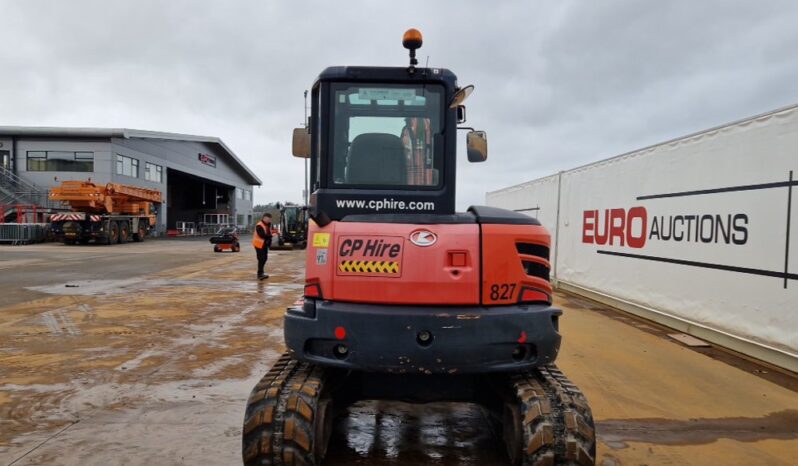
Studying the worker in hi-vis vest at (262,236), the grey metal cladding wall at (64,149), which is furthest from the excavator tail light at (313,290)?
the grey metal cladding wall at (64,149)

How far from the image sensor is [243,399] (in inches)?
193

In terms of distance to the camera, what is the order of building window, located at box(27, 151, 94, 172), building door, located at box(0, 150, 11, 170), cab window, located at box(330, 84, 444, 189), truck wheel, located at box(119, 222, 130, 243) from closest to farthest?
cab window, located at box(330, 84, 444, 189) < truck wheel, located at box(119, 222, 130, 243) < building door, located at box(0, 150, 11, 170) < building window, located at box(27, 151, 94, 172)

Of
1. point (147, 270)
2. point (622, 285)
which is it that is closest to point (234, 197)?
point (147, 270)

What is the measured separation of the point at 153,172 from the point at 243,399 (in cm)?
4407

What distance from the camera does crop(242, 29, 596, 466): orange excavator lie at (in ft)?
10.3

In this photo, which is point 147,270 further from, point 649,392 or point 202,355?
point 649,392

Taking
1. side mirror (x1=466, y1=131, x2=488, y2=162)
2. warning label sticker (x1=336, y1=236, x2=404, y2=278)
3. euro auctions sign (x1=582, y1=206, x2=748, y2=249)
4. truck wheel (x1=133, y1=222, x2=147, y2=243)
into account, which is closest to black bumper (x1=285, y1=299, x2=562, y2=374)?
warning label sticker (x1=336, y1=236, x2=404, y2=278)

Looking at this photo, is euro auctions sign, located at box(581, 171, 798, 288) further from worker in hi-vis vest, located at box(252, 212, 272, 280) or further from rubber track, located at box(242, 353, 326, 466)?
worker in hi-vis vest, located at box(252, 212, 272, 280)

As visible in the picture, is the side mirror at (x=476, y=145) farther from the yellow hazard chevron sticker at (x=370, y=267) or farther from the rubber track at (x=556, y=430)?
the rubber track at (x=556, y=430)

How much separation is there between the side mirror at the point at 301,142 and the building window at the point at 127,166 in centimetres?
3951

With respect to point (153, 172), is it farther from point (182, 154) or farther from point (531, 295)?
point (531, 295)

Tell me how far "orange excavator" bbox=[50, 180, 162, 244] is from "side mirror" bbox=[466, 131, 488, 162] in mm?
30515

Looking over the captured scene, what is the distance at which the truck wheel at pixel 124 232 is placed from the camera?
33.0m

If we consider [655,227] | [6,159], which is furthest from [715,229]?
[6,159]
